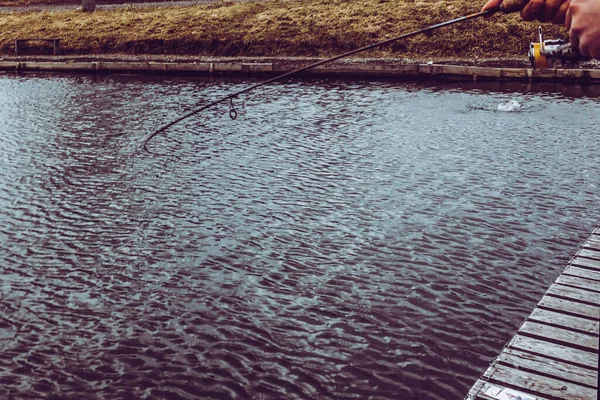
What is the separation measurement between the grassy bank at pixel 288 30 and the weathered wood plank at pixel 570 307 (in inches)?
677

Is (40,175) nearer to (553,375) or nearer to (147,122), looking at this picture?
(147,122)

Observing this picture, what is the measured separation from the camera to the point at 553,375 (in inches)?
199

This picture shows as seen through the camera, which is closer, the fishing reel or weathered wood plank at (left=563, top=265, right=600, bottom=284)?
the fishing reel

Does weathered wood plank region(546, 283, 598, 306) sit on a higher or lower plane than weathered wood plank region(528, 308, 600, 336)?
higher

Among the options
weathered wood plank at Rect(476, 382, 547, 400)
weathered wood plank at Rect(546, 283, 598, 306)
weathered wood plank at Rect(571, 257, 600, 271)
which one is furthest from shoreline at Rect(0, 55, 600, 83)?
weathered wood plank at Rect(476, 382, 547, 400)

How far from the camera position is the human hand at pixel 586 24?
10.4 feet

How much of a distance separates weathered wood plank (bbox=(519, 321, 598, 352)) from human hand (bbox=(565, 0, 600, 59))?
2.78m

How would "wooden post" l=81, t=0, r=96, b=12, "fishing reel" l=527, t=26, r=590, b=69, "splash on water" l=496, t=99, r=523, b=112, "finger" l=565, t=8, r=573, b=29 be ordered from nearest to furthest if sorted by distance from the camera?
"finger" l=565, t=8, r=573, b=29
"fishing reel" l=527, t=26, r=590, b=69
"splash on water" l=496, t=99, r=523, b=112
"wooden post" l=81, t=0, r=96, b=12

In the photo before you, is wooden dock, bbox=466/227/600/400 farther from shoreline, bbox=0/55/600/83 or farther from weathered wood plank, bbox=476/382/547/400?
shoreline, bbox=0/55/600/83

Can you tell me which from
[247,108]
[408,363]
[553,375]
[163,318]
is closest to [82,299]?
[163,318]

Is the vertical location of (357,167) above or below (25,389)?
above

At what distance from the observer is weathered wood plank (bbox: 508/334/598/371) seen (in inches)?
205

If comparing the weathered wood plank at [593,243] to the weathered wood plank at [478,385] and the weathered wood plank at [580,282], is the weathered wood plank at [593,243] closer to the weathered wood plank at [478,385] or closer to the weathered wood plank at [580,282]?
the weathered wood plank at [580,282]

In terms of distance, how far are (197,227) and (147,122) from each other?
23.2 ft
